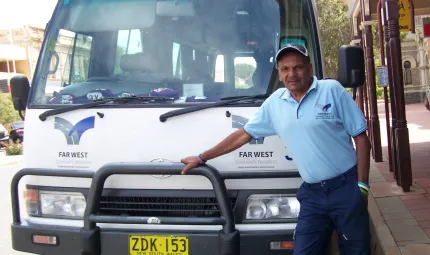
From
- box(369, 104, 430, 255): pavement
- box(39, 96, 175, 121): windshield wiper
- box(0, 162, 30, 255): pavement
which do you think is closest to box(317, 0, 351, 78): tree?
box(0, 162, 30, 255): pavement

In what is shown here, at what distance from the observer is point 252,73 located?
12.4 feet

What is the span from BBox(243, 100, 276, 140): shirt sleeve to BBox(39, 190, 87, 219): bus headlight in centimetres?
133

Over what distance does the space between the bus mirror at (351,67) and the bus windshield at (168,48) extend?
0.20m

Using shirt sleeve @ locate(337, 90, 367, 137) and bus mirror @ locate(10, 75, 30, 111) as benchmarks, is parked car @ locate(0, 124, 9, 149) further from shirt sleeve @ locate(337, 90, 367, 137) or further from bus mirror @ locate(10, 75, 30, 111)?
shirt sleeve @ locate(337, 90, 367, 137)

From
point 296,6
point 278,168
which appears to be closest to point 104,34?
point 296,6

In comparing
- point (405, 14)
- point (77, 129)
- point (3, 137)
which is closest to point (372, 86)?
point (405, 14)

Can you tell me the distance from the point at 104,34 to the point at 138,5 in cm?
37

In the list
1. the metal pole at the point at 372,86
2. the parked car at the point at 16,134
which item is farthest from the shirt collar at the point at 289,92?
the parked car at the point at 16,134

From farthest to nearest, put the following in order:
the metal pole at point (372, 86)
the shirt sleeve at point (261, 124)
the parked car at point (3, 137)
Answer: the parked car at point (3, 137), the metal pole at point (372, 86), the shirt sleeve at point (261, 124)

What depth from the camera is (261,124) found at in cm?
328

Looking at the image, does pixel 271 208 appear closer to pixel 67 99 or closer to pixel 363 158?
pixel 363 158

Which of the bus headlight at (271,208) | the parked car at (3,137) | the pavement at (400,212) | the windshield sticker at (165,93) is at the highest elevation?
the windshield sticker at (165,93)

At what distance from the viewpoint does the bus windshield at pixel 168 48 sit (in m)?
3.76

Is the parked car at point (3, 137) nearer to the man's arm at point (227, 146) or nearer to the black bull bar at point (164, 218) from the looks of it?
the black bull bar at point (164, 218)
